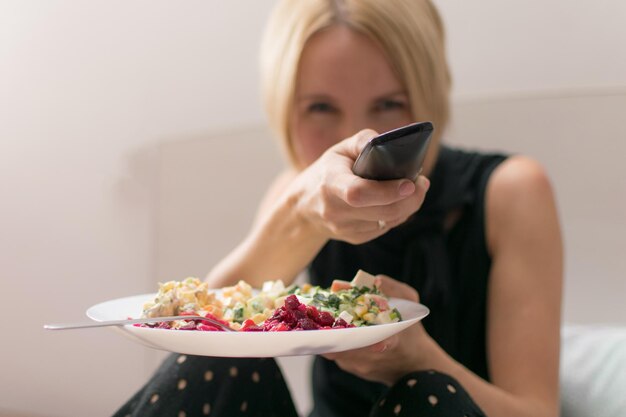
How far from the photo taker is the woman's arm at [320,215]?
1.93 feet

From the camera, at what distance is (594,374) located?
975 millimetres

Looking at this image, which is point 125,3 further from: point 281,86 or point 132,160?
point 281,86

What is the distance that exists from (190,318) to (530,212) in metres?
0.53

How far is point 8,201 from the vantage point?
1.14 metres

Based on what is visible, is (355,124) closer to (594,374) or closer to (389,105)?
(389,105)

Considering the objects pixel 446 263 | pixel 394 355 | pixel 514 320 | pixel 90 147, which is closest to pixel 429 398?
pixel 394 355

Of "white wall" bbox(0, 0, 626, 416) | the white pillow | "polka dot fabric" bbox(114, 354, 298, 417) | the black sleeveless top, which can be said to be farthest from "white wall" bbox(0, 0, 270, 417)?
the white pillow

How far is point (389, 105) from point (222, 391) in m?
0.42

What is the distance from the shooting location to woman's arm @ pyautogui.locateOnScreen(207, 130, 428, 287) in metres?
0.59

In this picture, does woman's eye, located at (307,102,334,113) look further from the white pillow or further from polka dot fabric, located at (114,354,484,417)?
the white pillow

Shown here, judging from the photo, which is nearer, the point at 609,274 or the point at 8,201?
the point at 8,201

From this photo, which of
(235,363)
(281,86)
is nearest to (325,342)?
(235,363)

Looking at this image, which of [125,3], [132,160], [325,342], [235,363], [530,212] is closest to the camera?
[325,342]

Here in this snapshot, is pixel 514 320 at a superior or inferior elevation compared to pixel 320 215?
inferior
